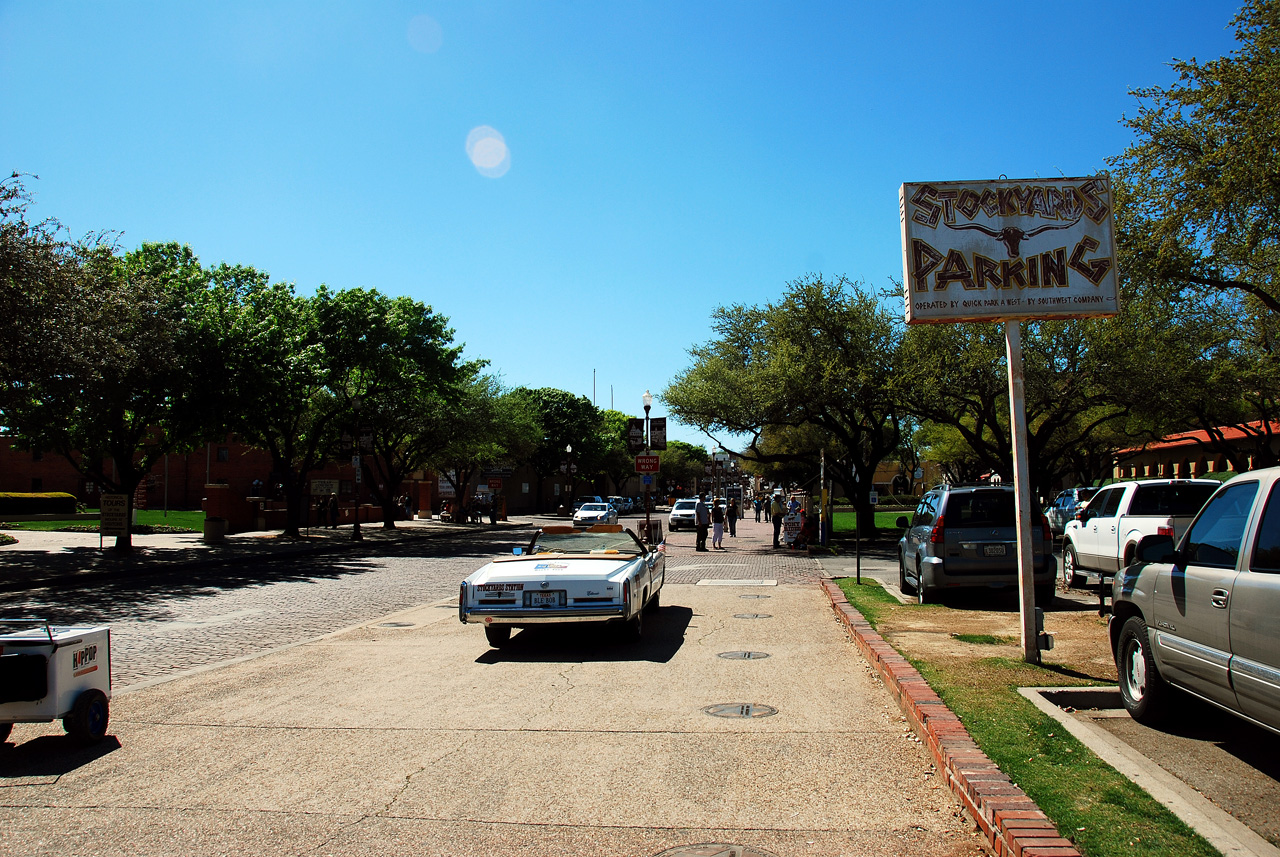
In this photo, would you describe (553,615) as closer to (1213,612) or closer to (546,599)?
(546,599)

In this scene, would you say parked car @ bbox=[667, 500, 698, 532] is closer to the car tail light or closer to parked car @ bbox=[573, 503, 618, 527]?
parked car @ bbox=[573, 503, 618, 527]

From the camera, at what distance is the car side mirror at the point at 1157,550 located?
18.7 feet

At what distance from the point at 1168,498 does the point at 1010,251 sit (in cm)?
775

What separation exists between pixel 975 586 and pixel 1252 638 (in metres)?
8.00

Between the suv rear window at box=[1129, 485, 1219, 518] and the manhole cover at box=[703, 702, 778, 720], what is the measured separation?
9287 millimetres

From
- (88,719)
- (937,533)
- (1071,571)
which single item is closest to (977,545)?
(937,533)

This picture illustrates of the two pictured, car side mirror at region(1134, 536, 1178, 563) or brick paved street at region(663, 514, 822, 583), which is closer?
car side mirror at region(1134, 536, 1178, 563)

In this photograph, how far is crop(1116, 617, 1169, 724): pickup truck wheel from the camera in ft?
19.0

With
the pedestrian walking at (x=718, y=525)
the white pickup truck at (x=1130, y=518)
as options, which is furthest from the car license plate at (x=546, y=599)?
the pedestrian walking at (x=718, y=525)

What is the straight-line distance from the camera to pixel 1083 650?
27.8 ft

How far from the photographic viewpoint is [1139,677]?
19.9 feet

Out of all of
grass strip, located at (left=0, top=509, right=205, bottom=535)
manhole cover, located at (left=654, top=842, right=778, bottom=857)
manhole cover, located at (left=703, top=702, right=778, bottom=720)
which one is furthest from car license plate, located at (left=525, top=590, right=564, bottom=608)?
grass strip, located at (left=0, top=509, right=205, bottom=535)

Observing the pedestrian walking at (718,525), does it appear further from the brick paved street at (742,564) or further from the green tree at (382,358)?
the green tree at (382,358)

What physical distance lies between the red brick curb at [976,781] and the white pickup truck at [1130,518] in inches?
288
